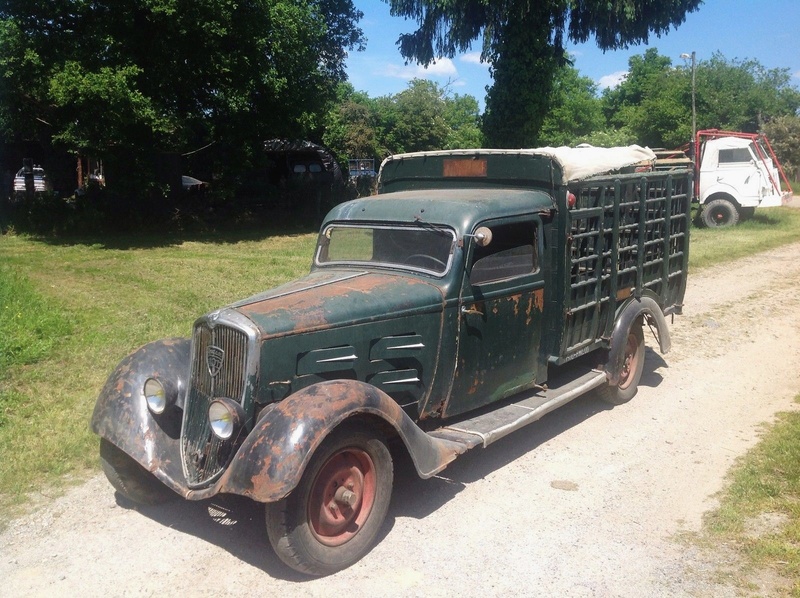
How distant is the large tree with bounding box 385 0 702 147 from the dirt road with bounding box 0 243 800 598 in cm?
1544

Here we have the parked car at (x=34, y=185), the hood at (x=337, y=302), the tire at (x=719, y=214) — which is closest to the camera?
the hood at (x=337, y=302)

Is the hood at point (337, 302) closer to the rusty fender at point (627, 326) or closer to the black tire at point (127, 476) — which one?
the black tire at point (127, 476)

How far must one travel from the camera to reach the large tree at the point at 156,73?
13953 millimetres

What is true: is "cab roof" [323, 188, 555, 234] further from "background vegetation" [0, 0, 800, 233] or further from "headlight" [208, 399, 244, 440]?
"background vegetation" [0, 0, 800, 233]

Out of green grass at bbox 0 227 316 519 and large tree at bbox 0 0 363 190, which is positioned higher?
large tree at bbox 0 0 363 190

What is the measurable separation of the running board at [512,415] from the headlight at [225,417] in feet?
4.55

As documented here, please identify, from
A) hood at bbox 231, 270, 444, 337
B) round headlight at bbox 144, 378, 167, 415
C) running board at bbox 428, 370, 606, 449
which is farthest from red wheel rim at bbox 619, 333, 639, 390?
round headlight at bbox 144, 378, 167, 415

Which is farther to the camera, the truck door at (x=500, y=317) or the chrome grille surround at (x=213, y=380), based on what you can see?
the truck door at (x=500, y=317)

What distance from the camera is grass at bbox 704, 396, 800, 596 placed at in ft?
13.0

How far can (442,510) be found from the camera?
4.65m

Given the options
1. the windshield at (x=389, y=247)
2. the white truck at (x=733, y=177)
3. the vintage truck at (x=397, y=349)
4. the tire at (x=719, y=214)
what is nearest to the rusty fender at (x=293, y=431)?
the vintage truck at (x=397, y=349)


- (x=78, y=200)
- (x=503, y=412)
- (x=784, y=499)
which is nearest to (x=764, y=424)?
(x=784, y=499)

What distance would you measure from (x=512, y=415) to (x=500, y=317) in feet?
2.33

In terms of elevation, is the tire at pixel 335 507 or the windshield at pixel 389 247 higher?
the windshield at pixel 389 247
